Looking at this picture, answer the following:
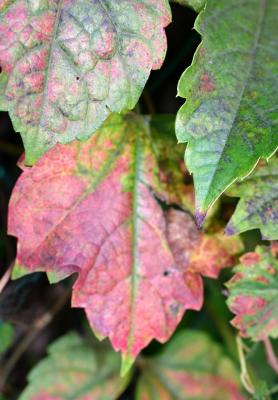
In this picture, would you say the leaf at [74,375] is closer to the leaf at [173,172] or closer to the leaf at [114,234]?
the leaf at [114,234]

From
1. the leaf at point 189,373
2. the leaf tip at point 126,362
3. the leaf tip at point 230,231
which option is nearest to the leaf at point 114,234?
the leaf tip at point 126,362

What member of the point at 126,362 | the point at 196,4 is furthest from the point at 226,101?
the point at 126,362

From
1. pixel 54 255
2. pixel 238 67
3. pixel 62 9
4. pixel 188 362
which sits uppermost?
pixel 62 9

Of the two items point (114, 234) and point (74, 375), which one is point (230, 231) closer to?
point (114, 234)

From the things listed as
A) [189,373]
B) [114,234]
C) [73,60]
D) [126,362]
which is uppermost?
[73,60]

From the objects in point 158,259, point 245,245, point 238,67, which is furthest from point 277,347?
point 238,67

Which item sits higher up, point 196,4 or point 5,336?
point 196,4

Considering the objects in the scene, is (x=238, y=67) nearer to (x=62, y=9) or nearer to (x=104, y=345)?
(x=62, y=9)
